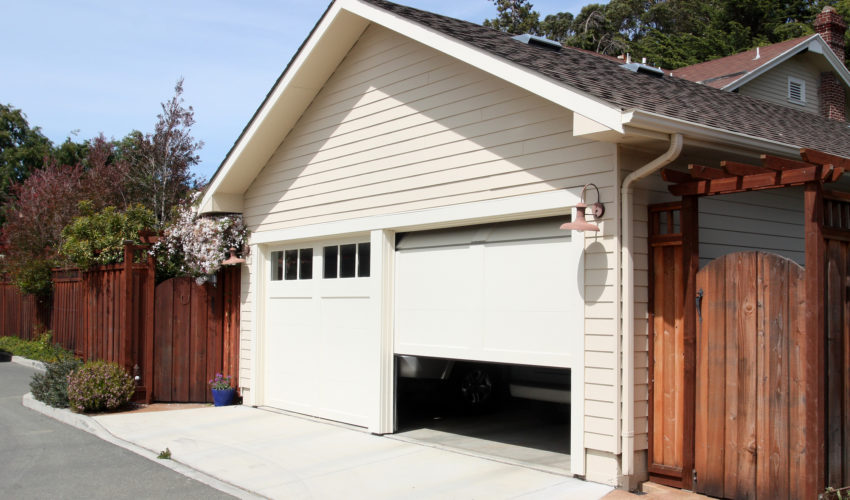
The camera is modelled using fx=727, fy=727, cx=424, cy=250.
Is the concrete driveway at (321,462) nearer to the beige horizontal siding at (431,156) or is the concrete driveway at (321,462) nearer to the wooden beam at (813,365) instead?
the beige horizontal siding at (431,156)

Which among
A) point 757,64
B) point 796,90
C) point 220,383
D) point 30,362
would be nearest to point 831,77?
point 796,90

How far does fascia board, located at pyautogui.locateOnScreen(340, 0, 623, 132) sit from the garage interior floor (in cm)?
345

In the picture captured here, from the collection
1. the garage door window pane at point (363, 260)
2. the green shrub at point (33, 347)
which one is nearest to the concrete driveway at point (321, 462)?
the garage door window pane at point (363, 260)

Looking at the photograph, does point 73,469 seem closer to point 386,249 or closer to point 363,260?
point 363,260

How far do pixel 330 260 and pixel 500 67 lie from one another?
440 cm

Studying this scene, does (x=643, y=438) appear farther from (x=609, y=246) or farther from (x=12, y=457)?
(x=12, y=457)

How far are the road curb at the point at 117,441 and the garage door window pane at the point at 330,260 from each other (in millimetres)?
3340

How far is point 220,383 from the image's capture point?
1202cm

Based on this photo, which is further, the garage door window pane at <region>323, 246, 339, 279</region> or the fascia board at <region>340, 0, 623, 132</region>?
the garage door window pane at <region>323, 246, 339, 279</region>

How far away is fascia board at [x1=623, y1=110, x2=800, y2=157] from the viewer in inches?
236

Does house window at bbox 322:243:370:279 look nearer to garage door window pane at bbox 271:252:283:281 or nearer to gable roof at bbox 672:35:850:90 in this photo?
garage door window pane at bbox 271:252:283:281

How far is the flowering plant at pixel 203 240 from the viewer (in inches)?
466

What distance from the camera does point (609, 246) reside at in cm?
663

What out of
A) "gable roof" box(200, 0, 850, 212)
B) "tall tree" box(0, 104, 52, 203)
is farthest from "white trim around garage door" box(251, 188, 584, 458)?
"tall tree" box(0, 104, 52, 203)
